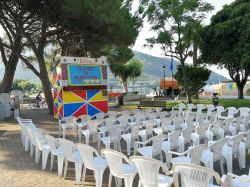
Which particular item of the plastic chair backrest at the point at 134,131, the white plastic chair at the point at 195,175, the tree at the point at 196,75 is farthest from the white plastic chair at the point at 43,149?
the tree at the point at 196,75

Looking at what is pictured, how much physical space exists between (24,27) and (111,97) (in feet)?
58.4

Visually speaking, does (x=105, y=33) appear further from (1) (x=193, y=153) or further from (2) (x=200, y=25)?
(1) (x=193, y=153)

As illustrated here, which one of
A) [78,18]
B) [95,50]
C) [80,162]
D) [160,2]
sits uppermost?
[160,2]

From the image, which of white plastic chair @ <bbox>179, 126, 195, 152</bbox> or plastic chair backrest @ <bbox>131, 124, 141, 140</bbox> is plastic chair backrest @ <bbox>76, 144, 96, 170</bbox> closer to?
white plastic chair @ <bbox>179, 126, 195, 152</bbox>

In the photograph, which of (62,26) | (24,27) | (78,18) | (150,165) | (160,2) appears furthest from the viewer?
(160,2)

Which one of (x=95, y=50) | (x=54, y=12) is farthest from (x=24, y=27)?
(x=95, y=50)

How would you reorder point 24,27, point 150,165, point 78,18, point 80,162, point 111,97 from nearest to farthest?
point 150,165 < point 80,162 < point 78,18 < point 24,27 < point 111,97

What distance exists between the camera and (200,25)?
22.4 metres

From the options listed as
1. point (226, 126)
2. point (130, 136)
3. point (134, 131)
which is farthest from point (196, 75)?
point (130, 136)

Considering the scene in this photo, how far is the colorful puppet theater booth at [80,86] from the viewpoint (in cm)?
1455

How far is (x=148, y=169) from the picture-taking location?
4.30 m

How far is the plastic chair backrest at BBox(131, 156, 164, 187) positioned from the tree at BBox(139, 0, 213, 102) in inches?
726

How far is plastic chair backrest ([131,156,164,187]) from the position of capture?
4223 mm

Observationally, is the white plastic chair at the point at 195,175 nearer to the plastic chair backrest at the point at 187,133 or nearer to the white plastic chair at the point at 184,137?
the white plastic chair at the point at 184,137
